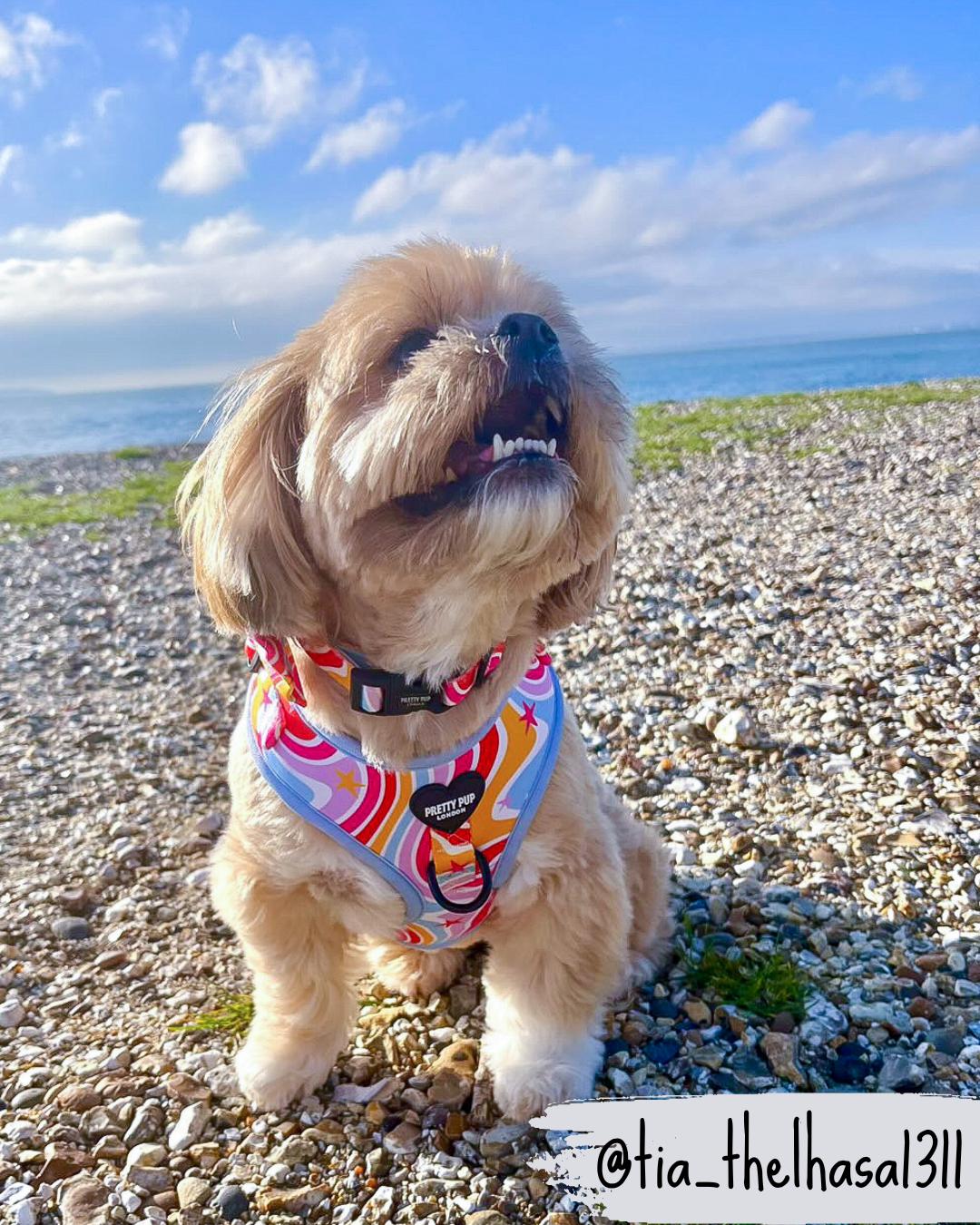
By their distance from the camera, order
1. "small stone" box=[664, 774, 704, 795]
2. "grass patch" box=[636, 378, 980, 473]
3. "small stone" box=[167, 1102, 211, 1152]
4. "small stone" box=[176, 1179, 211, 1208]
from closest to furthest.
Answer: "small stone" box=[176, 1179, 211, 1208] → "small stone" box=[167, 1102, 211, 1152] → "small stone" box=[664, 774, 704, 795] → "grass patch" box=[636, 378, 980, 473]

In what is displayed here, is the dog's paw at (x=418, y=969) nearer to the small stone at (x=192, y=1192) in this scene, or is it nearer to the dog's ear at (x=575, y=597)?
the small stone at (x=192, y=1192)

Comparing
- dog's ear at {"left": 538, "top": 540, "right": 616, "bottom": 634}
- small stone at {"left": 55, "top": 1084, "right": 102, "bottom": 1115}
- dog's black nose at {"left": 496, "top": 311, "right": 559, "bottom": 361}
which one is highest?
dog's black nose at {"left": 496, "top": 311, "right": 559, "bottom": 361}

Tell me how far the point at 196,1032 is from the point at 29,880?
166 cm

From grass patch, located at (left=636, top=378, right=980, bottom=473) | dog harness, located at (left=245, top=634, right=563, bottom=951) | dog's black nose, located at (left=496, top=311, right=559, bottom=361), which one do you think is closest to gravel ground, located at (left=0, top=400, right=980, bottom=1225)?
dog harness, located at (left=245, top=634, right=563, bottom=951)

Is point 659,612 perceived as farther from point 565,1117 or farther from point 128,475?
point 128,475

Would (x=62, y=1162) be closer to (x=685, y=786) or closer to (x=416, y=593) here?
(x=416, y=593)

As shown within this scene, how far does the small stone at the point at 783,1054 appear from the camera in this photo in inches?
108

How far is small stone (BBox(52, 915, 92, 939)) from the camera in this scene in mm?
4039

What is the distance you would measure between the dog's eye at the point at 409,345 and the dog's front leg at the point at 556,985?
1.55 meters

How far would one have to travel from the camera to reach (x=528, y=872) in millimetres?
2785

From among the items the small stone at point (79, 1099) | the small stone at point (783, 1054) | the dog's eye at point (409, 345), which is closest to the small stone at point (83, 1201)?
the small stone at point (79, 1099)

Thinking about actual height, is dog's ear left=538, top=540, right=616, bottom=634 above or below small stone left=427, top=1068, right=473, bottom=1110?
above

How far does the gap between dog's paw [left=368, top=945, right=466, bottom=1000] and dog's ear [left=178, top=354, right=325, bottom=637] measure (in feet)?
4.92

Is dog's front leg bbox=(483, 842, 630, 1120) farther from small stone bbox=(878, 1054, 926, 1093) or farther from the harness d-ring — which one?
small stone bbox=(878, 1054, 926, 1093)
